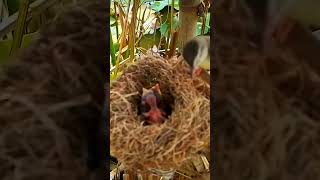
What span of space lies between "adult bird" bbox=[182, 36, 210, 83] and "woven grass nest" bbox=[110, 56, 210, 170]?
17 millimetres

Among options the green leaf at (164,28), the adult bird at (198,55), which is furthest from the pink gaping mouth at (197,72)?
the green leaf at (164,28)

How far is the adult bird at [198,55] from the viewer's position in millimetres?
881

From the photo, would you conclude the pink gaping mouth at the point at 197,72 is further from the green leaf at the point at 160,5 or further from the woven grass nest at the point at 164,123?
the green leaf at the point at 160,5

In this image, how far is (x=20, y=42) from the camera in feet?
2.71

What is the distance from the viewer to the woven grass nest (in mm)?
880

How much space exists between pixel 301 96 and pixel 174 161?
252 mm

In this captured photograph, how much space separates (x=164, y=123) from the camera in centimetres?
89

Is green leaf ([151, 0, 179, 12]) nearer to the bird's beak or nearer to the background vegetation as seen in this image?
the background vegetation

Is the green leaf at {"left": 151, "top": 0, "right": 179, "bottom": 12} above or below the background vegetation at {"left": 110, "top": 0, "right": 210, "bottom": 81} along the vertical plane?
above

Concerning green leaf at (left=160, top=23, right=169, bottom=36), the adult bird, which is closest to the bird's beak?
the adult bird

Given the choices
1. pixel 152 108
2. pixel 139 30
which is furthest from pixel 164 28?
pixel 152 108

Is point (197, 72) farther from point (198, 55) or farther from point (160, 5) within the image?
point (160, 5)

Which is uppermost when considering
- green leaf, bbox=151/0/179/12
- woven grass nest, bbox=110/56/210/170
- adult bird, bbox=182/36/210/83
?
green leaf, bbox=151/0/179/12

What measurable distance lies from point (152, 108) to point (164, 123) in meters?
0.04
